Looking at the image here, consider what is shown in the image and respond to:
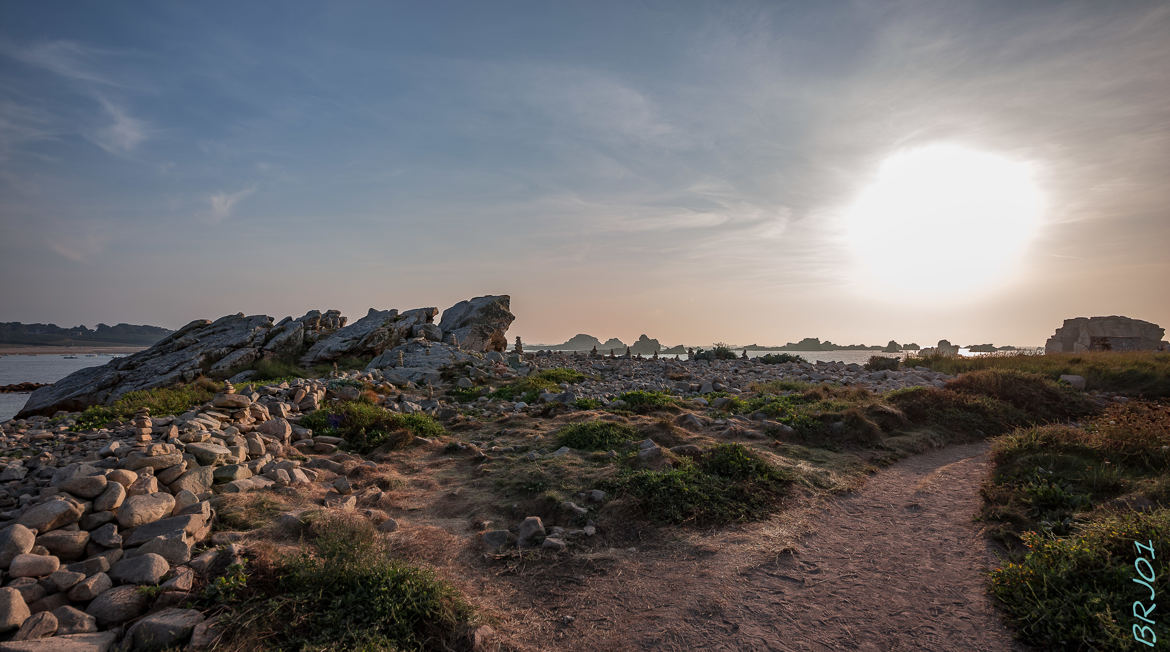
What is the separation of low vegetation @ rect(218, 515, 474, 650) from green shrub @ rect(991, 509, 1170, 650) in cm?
439

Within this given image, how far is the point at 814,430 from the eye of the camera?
34.8 ft

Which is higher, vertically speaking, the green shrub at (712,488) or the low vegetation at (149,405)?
the low vegetation at (149,405)

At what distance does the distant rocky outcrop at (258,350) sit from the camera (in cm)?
1923

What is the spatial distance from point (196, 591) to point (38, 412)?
68.0 ft

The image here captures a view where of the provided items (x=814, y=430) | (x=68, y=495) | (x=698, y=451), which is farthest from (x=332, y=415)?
(x=814, y=430)

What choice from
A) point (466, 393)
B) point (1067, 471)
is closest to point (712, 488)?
point (1067, 471)

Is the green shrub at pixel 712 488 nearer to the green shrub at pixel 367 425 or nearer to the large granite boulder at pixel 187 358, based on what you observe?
the green shrub at pixel 367 425

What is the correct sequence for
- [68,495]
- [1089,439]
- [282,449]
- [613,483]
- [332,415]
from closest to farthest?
[68,495] → [613,483] → [1089,439] → [282,449] → [332,415]

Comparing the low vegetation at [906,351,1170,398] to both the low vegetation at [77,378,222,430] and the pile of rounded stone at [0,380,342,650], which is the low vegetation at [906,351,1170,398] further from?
the low vegetation at [77,378,222,430]

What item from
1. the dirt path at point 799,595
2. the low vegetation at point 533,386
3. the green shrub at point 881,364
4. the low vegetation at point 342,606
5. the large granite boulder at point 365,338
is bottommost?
the dirt path at point 799,595

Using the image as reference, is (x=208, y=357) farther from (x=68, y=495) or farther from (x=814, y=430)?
(x=814, y=430)

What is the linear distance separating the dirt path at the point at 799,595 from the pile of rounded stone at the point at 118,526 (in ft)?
9.20

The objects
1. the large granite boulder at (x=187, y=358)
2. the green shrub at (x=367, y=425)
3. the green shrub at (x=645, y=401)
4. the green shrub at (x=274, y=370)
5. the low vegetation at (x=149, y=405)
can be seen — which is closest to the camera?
the low vegetation at (x=149, y=405)

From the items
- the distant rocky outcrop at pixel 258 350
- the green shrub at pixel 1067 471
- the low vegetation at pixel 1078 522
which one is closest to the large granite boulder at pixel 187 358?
the distant rocky outcrop at pixel 258 350
